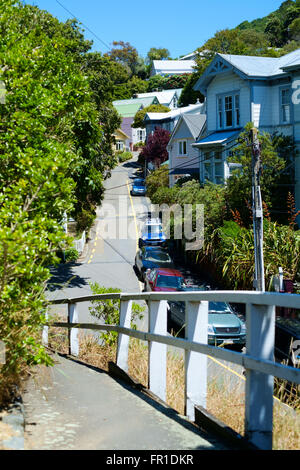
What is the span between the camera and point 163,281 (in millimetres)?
23266

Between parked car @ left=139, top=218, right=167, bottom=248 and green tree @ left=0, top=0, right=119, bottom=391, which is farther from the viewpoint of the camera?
parked car @ left=139, top=218, right=167, bottom=248

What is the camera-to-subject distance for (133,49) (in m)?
161

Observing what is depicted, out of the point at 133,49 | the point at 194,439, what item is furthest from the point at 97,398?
the point at 133,49

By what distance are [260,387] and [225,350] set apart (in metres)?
0.51

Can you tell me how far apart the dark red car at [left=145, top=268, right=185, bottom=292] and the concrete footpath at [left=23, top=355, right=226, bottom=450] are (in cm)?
1581

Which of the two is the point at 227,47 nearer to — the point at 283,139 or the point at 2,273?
the point at 283,139

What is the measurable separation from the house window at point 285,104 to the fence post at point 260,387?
26523mm

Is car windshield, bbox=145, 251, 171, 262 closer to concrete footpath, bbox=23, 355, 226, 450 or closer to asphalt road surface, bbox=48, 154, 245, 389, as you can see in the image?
asphalt road surface, bbox=48, 154, 245, 389

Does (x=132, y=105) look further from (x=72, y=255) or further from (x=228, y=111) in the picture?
(x=72, y=255)

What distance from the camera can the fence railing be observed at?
390 centimetres

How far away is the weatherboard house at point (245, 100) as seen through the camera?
2817 centimetres

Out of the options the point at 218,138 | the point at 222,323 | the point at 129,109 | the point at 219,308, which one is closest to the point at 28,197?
the point at 222,323

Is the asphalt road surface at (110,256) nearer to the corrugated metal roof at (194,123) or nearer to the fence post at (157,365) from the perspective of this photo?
the fence post at (157,365)

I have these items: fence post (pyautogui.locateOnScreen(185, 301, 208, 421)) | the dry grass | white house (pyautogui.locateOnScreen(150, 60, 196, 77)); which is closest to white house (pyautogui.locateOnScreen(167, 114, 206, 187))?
the dry grass
